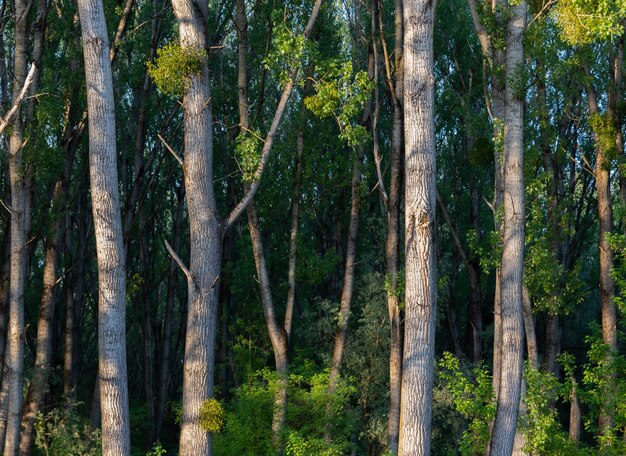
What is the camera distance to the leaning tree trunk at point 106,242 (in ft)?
36.3

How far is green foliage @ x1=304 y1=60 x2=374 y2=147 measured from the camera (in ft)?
51.7

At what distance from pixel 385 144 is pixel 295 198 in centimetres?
1027

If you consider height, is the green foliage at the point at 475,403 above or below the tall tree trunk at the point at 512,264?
below

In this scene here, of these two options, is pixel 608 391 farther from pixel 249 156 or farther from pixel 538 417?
pixel 249 156

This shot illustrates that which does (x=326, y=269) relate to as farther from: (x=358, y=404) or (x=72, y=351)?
(x=72, y=351)

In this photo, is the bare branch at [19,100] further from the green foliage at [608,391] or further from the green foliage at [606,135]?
the green foliage at [606,135]

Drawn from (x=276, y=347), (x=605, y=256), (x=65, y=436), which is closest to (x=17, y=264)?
(x=65, y=436)

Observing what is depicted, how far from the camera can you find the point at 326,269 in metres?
24.5

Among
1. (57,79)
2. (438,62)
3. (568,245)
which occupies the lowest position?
(568,245)

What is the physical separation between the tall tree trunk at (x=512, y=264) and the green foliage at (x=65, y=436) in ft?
28.5

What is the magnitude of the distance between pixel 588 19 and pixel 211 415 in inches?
279

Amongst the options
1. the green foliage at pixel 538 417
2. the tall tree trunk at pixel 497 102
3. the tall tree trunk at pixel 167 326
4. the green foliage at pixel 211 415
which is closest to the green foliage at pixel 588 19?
the tall tree trunk at pixel 497 102

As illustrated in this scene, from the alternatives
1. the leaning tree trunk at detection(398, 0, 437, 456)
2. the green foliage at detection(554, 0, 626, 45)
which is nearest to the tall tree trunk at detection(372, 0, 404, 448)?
the green foliage at detection(554, 0, 626, 45)

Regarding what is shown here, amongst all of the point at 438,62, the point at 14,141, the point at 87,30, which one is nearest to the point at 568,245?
the point at 438,62
